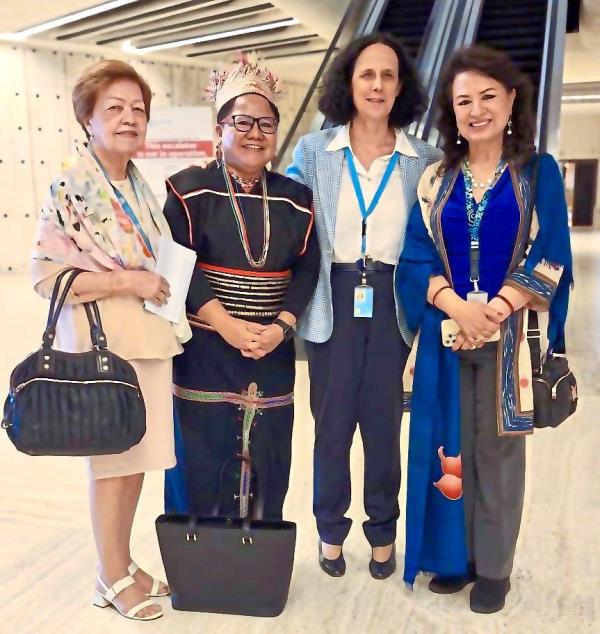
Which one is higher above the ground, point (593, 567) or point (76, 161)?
point (76, 161)

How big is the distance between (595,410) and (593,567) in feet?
5.91

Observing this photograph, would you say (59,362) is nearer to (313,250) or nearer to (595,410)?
(313,250)

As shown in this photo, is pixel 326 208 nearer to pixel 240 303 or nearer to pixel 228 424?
pixel 240 303

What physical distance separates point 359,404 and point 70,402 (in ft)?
3.16

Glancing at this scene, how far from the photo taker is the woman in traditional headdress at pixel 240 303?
78.2 inches

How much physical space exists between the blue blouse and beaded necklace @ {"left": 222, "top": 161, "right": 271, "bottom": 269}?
0.54 m

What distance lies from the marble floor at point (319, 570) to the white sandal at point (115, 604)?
0.03 meters

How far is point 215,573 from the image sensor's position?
2043 mm

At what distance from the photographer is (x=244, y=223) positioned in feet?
6.59

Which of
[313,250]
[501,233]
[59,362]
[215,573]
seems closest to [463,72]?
[501,233]

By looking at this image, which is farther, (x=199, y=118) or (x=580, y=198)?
(x=580, y=198)

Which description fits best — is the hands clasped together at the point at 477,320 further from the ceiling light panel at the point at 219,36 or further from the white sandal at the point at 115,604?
the ceiling light panel at the point at 219,36

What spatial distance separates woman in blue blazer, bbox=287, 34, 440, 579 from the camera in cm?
215

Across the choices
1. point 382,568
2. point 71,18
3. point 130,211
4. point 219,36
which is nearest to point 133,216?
point 130,211
